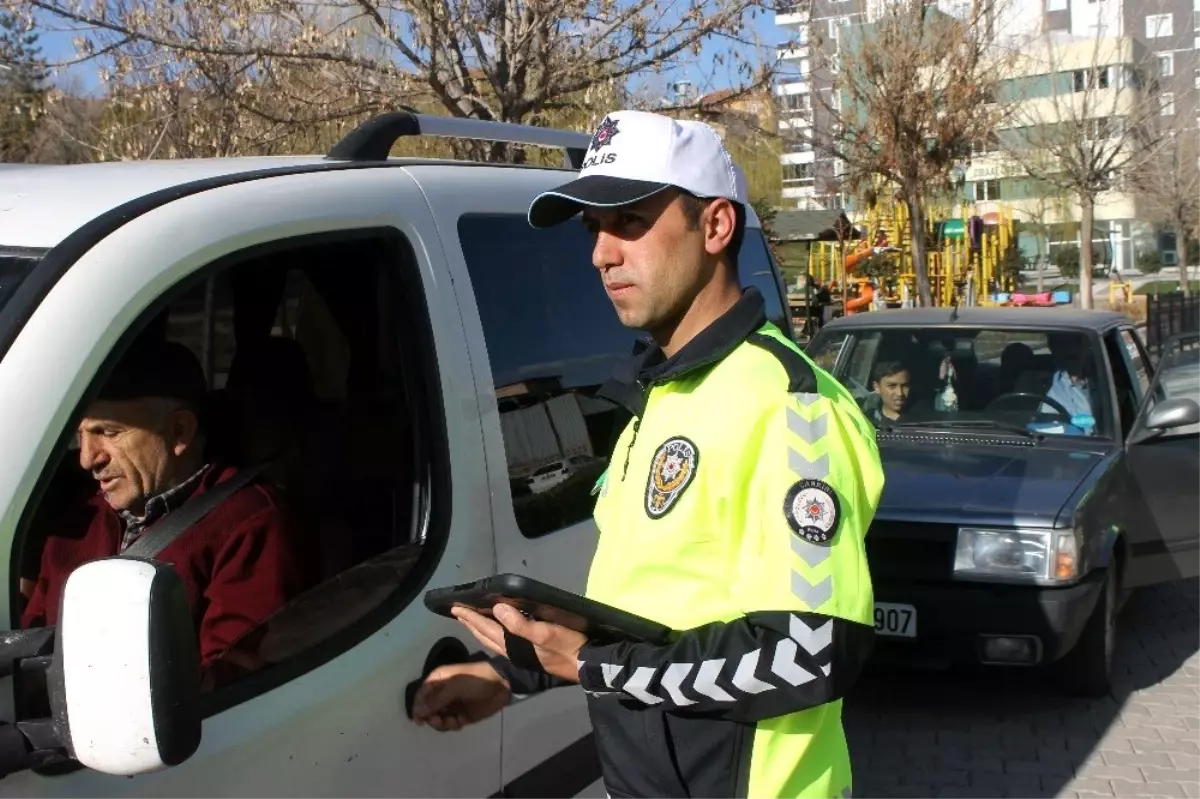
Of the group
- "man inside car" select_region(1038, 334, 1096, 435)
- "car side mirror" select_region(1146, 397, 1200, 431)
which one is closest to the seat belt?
"car side mirror" select_region(1146, 397, 1200, 431)

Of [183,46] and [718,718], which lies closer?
[718,718]

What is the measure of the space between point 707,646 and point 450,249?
4.05 ft

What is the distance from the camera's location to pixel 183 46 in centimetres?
863

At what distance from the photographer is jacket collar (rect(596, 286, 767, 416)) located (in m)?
1.90

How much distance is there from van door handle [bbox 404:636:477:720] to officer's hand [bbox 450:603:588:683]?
526 mm

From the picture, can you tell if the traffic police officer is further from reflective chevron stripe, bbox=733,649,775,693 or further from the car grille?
the car grille

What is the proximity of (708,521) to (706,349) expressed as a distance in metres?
0.26

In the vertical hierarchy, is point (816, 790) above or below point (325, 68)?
below

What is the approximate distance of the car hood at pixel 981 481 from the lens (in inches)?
217

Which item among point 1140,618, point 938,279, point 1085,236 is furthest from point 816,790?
point 1085,236

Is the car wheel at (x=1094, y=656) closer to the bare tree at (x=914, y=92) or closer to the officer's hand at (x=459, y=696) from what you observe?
the officer's hand at (x=459, y=696)

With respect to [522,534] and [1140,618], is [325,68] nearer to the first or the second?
[1140,618]

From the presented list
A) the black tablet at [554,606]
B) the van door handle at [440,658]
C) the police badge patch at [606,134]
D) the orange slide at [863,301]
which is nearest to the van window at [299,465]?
the van door handle at [440,658]

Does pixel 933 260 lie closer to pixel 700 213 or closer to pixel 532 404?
pixel 532 404
